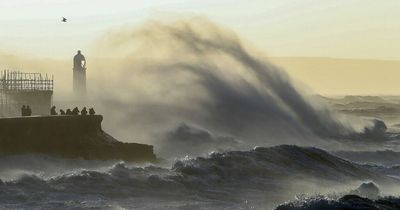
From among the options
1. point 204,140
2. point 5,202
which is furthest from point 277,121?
point 5,202

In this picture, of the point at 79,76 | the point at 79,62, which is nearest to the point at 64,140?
the point at 79,76

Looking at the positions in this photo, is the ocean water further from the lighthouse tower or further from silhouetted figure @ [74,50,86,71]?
silhouetted figure @ [74,50,86,71]

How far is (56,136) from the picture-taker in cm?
2848

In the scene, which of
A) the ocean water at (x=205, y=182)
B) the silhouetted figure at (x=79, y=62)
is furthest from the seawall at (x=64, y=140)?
the silhouetted figure at (x=79, y=62)

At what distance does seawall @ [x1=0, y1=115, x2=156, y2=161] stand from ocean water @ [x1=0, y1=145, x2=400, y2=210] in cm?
59

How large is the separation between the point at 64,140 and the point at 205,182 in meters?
6.72

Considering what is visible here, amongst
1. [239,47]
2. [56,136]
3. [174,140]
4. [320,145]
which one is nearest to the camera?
[56,136]

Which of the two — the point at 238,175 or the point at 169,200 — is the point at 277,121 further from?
the point at 169,200

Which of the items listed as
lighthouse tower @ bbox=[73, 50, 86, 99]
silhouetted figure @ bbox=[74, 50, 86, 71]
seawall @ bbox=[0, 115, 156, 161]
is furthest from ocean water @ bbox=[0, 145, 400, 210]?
silhouetted figure @ bbox=[74, 50, 86, 71]

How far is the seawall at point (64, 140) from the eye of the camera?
27.1 metres

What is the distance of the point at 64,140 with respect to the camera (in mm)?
28562

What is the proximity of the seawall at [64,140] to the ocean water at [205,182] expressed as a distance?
0.59 meters

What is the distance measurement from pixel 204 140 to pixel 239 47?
1117 centimetres

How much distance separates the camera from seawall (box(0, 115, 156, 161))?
88.9 ft
